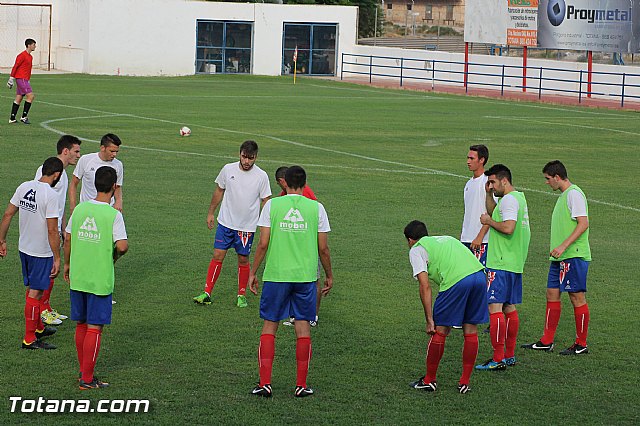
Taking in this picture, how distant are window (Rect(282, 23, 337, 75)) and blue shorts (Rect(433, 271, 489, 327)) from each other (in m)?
52.4

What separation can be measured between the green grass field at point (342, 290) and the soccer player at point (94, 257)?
0.53 meters

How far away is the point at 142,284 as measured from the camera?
13.2 m

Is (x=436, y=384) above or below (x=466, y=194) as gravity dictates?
below

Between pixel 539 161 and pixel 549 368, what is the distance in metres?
16.5

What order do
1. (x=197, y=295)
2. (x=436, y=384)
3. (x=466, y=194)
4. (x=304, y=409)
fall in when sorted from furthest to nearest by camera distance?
1. (x=197, y=295)
2. (x=466, y=194)
3. (x=436, y=384)
4. (x=304, y=409)

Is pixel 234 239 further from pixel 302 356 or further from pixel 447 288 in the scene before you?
pixel 447 288

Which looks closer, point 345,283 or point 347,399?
point 347,399

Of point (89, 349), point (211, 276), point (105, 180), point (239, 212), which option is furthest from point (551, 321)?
point (105, 180)

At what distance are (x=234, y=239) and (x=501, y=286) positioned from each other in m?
3.57

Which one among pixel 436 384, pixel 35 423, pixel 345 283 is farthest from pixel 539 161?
pixel 35 423

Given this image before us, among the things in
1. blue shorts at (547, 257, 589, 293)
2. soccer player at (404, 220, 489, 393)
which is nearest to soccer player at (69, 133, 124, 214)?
soccer player at (404, 220, 489, 393)

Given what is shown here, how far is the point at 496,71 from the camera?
54.4 metres

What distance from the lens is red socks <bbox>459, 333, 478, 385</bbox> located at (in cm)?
933

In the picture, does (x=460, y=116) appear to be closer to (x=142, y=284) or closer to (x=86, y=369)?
(x=142, y=284)
